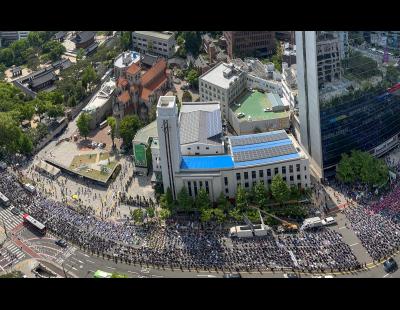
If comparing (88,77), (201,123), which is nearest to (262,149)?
(201,123)

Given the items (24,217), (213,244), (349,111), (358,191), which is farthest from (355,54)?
(24,217)

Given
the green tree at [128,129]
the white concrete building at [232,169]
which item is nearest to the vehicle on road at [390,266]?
the white concrete building at [232,169]

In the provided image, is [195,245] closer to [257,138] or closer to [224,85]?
[257,138]

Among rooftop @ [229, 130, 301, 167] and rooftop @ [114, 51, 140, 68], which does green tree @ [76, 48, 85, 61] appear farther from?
rooftop @ [229, 130, 301, 167]

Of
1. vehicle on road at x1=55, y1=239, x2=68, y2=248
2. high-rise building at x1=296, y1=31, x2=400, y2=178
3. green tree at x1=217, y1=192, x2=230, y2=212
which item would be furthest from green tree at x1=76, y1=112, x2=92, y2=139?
high-rise building at x1=296, y1=31, x2=400, y2=178

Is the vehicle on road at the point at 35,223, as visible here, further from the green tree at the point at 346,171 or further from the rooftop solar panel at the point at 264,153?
the green tree at the point at 346,171
